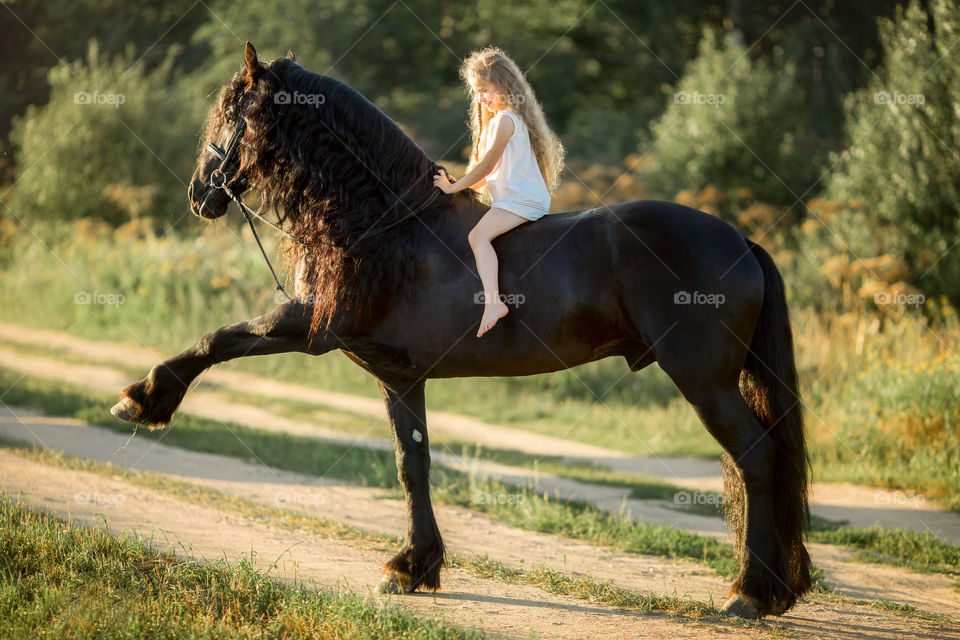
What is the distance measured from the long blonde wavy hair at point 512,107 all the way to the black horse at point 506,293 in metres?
0.44

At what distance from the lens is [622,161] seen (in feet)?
82.1

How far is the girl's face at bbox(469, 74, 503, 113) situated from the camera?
490cm

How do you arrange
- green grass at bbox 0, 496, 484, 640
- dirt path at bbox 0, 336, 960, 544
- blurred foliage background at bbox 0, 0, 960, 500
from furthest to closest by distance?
blurred foliage background at bbox 0, 0, 960, 500, dirt path at bbox 0, 336, 960, 544, green grass at bbox 0, 496, 484, 640

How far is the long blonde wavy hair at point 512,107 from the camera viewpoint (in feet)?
16.0

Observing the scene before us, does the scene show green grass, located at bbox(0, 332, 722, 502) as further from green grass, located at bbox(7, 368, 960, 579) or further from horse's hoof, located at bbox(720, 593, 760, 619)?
horse's hoof, located at bbox(720, 593, 760, 619)

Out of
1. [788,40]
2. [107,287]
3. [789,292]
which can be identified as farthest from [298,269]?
[788,40]

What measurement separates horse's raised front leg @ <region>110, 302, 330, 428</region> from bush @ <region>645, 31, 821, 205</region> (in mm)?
15065

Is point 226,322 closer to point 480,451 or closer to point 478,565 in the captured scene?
point 480,451

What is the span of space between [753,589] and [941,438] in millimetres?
5241

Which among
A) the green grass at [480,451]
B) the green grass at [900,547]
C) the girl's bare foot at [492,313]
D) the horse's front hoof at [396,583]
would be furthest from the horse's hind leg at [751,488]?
the green grass at [480,451]

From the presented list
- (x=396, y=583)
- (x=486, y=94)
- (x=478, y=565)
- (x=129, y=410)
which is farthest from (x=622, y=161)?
(x=129, y=410)

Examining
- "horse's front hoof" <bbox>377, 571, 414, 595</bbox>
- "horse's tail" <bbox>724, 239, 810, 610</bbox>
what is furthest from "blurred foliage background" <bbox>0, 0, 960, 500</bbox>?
"horse's tail" <bbox>724, 239, 810, 610</bbox>

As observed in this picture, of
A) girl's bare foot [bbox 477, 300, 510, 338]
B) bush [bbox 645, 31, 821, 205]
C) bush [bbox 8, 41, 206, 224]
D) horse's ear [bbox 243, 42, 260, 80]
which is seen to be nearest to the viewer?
girl's bare foot [bbox 477, 300, 510, 338]

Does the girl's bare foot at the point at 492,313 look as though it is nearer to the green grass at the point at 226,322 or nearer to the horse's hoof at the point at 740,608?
the horse's hoof at the point at 740,608
